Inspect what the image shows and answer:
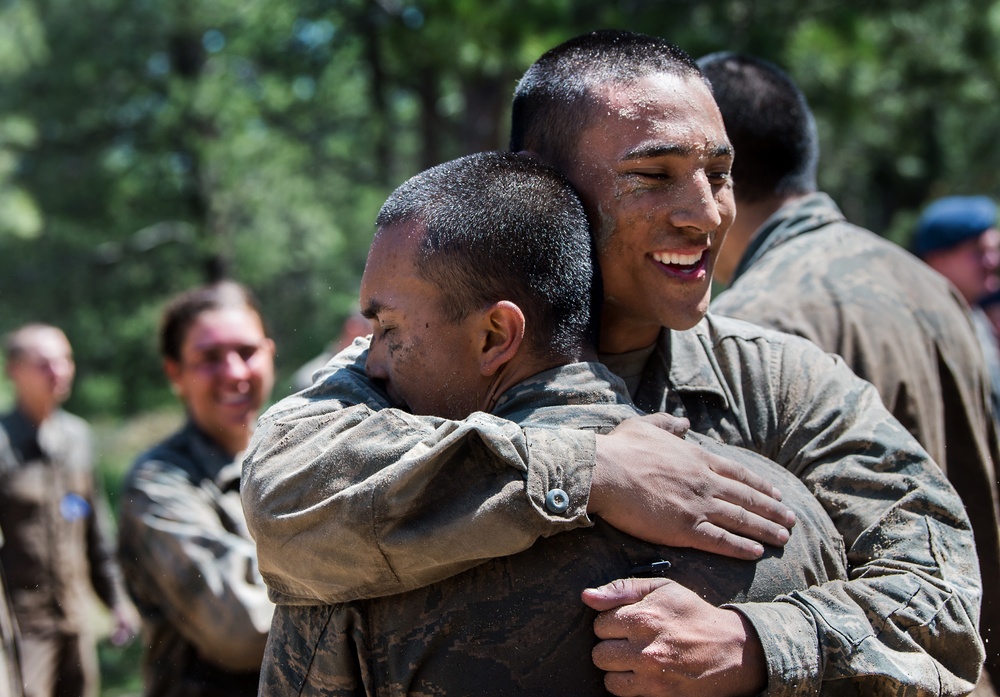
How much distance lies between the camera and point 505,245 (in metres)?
1.88

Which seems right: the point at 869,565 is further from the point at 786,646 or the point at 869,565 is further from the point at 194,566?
the point at 194,566

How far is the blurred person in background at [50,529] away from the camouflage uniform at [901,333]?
5151 millimetres

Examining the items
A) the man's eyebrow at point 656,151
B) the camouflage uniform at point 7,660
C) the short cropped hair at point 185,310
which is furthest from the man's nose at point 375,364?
the short cropped hair at point 185,310

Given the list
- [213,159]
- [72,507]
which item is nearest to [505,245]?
[72,507]

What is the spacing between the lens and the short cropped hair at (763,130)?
3.43 metres

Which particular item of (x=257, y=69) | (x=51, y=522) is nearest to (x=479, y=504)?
(x=51, y=522)

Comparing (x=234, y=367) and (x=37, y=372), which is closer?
(x=234, y=367)

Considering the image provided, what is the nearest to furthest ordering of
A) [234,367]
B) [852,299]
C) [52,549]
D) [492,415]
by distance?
[492,415], [852,299], [234,367], [52,549]

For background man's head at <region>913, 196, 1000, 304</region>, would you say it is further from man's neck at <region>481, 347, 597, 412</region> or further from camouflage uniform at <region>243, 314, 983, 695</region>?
man's neck at <region>481, 347, 597, 412</region>

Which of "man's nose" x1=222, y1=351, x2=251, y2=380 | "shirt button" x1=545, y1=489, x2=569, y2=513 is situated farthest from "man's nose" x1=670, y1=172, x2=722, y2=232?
"man's nose" x1=222, y1=351, x2=251, y2=380

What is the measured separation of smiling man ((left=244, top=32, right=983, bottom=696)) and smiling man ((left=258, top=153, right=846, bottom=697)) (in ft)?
0.13

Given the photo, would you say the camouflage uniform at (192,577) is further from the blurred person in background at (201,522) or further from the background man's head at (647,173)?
the background man's head at (647,173)

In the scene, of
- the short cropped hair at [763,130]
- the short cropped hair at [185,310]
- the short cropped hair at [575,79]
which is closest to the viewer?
the short cropped hair at [575,79]

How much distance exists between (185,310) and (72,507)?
3.30 meters
